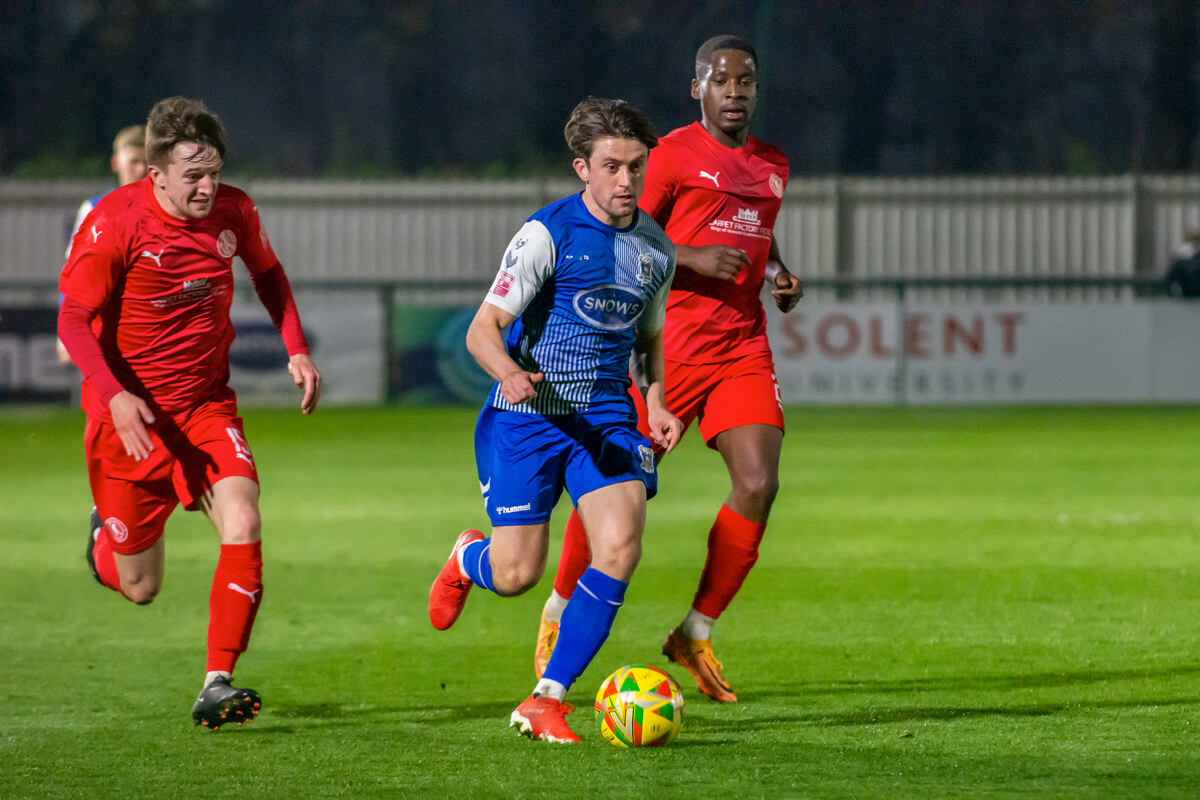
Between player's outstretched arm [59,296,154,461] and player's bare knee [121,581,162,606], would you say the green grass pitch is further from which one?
player's outstretched arm [59,296,154,461]

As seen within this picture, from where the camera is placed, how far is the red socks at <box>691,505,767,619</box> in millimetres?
5727

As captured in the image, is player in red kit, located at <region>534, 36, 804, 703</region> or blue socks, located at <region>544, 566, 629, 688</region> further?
player in red kit, located at <region>534, 36, 804, 703</region>

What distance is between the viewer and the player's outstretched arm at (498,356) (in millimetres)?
4484

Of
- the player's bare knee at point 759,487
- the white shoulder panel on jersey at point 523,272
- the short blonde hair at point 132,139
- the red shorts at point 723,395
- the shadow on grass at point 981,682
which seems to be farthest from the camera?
the short blonde hair at point 132,139

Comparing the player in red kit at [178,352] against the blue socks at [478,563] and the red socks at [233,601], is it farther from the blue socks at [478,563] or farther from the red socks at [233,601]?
the blue socks at [478,563]

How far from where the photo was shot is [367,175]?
28.2m

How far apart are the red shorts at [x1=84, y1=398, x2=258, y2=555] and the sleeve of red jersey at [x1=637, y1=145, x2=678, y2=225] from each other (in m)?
1.65

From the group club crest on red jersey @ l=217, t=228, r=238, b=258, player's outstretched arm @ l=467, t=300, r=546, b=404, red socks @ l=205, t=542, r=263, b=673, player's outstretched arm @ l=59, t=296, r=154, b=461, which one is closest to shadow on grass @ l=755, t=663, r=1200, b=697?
player's outstretched arm @ l=467, t=300, r=546, b=404

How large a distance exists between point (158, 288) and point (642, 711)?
2.11m

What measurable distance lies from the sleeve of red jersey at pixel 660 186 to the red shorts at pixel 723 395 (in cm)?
58

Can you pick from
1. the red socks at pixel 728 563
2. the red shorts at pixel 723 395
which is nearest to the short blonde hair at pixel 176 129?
the red shorts at pixel 723 395

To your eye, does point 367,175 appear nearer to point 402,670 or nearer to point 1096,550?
point 1096,550

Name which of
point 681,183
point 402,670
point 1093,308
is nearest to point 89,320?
point 402,670

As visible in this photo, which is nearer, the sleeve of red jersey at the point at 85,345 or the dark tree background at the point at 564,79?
the sleeve of red jersey at the point at 85,345
